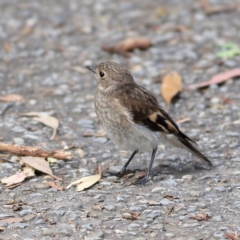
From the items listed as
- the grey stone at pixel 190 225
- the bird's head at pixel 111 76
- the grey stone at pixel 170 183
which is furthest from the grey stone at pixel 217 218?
the bird's head at pixel 111 76

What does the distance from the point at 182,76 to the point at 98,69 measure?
2943 mm

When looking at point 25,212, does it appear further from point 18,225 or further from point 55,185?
point 55,185

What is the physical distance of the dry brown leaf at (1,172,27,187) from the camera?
23.2ft

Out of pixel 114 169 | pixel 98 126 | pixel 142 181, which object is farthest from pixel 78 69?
pixel 142 181

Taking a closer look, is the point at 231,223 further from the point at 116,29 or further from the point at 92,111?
the point at 116,29

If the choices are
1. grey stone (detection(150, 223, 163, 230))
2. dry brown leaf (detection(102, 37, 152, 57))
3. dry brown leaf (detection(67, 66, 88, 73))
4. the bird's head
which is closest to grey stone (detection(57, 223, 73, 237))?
grey stone (detection(150, 223, 163, 230))

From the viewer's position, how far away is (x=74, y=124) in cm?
902

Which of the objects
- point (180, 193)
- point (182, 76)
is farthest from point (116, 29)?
point (180, 193)

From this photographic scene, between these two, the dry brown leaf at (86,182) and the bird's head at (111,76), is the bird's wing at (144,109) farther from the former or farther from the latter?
the dry brown leaf at (86,182)

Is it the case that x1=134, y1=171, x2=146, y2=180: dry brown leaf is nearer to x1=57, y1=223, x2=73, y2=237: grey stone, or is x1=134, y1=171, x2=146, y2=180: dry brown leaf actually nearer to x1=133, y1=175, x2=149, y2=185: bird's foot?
x1=133, y1=175, x2=149, y2=185: bird's foot

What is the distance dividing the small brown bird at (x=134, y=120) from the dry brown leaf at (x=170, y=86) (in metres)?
2.19

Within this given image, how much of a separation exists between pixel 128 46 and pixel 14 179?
474cm

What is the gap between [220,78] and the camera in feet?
33.5

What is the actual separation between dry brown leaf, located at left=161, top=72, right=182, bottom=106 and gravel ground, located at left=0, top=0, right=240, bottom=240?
0.40 ft
